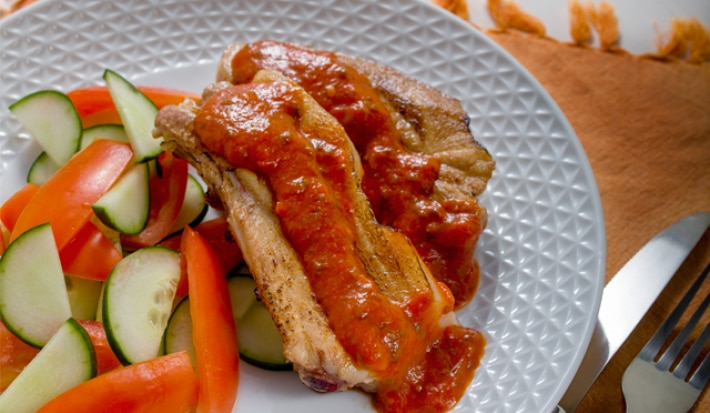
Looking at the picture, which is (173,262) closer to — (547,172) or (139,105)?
(139,105)

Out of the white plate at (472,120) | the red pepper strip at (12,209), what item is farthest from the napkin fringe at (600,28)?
the red pepper strip at (12,209)

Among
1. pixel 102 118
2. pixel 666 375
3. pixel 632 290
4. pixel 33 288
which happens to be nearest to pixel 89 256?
pixel 33 288

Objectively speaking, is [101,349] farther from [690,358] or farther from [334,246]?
[690,358]

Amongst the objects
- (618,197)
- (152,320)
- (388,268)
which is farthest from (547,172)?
(152,320)

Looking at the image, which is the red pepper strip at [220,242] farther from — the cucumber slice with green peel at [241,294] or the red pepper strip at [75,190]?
the red pepper strip at [75,190]

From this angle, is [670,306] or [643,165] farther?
[643,165]

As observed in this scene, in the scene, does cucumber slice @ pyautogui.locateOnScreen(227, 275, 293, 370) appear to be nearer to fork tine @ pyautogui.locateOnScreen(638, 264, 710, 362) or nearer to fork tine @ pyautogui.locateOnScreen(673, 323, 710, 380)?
fork tine @ pyautogui.locateOnScreen(638, 264, 710, 362)
